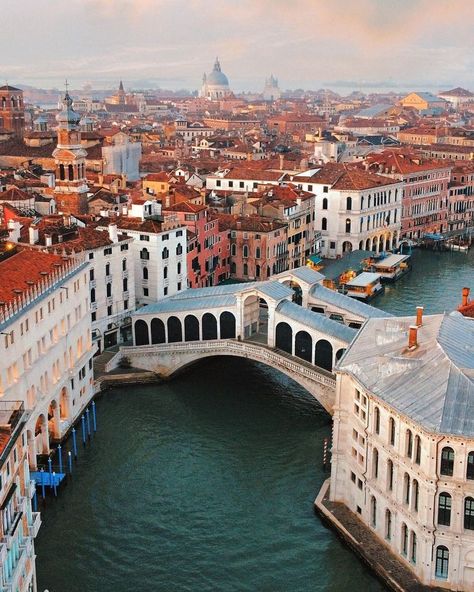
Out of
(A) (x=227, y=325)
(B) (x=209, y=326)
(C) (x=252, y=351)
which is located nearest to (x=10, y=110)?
(B) (x=209, y=326)

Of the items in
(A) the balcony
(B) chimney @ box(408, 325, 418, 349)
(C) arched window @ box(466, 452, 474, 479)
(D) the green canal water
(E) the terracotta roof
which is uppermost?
(E) the terracotta roof

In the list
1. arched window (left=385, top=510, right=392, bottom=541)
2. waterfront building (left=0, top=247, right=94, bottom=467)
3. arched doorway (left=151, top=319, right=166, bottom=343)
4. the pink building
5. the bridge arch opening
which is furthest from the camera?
the pink building

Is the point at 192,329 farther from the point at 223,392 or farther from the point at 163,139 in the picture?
the point at 163,139

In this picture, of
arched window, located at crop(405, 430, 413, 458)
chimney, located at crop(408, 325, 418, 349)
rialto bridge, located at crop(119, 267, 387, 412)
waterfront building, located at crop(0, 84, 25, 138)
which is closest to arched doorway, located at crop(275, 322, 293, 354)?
rialto bridge, located at crop(119, 267, 387, 412)

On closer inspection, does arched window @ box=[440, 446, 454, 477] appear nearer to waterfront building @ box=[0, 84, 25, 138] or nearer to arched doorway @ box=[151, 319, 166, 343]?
arched doorway @ box=[151, 319, 166, 343]

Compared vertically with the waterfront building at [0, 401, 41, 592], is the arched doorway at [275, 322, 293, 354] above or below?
below

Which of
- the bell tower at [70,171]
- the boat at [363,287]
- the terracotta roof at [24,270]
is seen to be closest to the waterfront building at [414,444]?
the terracotta roof at [24,270]
